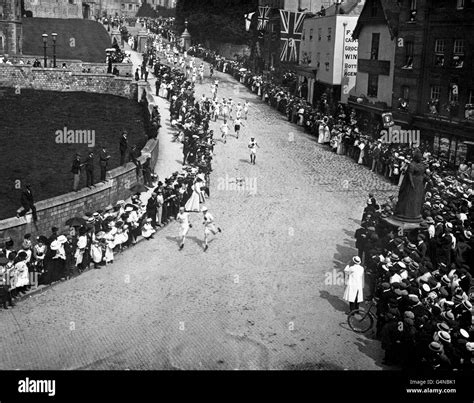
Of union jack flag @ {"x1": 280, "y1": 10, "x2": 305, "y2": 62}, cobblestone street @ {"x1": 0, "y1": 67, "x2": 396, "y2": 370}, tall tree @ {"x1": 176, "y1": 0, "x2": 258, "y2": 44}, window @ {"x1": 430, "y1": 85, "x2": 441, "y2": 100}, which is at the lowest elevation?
cobblestone street @ {"x1": 0, "y1": 67, "x2": 396, "y2": 370}

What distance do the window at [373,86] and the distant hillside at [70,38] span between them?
107ft

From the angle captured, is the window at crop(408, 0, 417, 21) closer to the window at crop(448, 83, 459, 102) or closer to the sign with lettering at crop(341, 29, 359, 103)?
the window at crop(448, 83, 459, 102)

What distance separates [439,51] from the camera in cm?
3853

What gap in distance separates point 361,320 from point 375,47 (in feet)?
108

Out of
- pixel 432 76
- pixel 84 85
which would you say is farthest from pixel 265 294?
pixel 84 85

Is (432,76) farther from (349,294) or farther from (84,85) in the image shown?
(84,85)

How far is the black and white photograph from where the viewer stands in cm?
1472

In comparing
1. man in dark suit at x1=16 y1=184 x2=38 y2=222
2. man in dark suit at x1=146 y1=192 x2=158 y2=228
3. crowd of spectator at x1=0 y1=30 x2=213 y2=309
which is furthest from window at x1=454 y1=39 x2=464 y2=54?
man in dark suit at x1=16 y1=184 x2=38 y2=222

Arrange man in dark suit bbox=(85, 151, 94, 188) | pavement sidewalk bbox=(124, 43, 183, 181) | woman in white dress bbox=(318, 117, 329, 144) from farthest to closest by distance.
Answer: woman in white dress bbox=(318, 117, 329, 144) < pavement sidewalk bbox=(124, 43, 183, 181) < man in dark suit bbox=(85, 151, 94, 188)

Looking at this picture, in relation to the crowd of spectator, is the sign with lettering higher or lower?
higher

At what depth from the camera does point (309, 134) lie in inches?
1740

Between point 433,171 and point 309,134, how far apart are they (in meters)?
14.5

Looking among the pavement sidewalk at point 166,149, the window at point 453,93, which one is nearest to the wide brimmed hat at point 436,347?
the pavement sidewalk at point 166,149

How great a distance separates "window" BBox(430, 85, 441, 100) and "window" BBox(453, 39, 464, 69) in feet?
6.36
